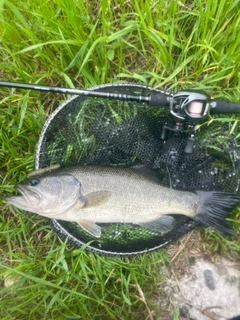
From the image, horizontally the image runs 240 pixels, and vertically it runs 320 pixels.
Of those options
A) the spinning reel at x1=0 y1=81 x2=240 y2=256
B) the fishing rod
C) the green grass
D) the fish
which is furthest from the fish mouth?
the fishing rod

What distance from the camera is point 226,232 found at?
2455mm

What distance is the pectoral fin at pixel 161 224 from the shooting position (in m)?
2.43

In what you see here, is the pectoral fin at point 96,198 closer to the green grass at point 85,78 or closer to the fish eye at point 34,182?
the fish eye at point 34,182

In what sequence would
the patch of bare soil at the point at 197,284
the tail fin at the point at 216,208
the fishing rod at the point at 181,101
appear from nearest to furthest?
the fishing rod at the point at 181,101 < the tail fin at the point at 216,208 < the patch of bare soil at the point at 197,284

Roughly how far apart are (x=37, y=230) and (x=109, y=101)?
1.14m

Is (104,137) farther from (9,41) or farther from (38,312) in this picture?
(38,312)

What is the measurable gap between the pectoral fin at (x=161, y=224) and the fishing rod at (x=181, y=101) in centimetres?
69

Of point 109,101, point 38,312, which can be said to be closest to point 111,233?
point 38,312

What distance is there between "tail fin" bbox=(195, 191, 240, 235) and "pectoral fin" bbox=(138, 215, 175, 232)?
195 millimetres

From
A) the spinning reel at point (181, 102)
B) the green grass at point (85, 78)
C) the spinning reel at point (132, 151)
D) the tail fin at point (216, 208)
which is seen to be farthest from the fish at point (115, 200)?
the spinning reel at point (181, 102)

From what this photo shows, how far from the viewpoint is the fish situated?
7.45 ft

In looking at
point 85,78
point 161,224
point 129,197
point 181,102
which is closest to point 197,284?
point 161,224

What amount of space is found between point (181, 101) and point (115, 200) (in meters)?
0.78

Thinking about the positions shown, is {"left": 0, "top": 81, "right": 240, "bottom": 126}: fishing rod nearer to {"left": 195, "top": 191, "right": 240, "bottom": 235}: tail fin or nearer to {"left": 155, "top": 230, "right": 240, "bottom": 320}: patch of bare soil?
{"left": 195, "top": 191, "right": 240, "bottom": 235}: tail fin
